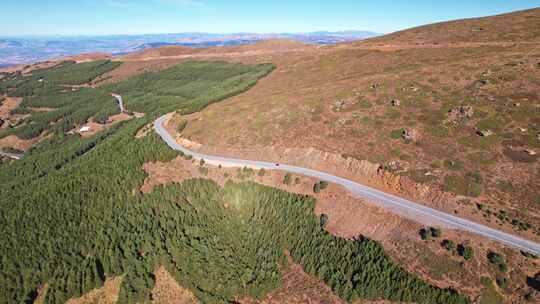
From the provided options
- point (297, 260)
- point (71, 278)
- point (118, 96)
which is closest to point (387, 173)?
point (297, 260)

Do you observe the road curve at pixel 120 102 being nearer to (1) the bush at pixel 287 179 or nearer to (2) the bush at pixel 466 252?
(1) the bush at pixel 287 179

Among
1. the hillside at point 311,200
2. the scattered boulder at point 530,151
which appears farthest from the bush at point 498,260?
the scattered boulder at point 530,151

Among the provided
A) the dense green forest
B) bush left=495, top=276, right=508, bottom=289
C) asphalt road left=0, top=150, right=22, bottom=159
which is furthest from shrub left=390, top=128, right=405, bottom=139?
asphalt road left=0, top=150, right=22, bottom=159

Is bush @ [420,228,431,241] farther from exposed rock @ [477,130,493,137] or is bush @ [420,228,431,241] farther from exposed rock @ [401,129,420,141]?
exposed rock @ [477,130,493,137]

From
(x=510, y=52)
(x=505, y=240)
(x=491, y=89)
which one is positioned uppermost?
(x=510, y=52)

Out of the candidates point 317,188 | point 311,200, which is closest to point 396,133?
point 317,188

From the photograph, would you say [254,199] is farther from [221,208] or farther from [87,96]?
[87,96]
